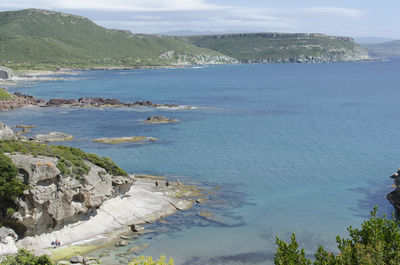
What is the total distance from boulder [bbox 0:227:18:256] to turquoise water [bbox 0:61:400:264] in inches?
283

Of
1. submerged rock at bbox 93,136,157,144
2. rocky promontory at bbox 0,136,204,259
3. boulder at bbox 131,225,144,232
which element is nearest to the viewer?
rocky promontory at bbox 0,136,204,259

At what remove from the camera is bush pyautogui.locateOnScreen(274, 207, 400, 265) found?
2395cm

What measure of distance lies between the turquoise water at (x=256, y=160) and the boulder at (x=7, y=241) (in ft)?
23.6

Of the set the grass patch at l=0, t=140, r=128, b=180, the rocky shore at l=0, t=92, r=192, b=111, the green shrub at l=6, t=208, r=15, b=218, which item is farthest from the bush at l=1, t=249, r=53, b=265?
the rocky shore at l=0, t=92, r=192, b=111

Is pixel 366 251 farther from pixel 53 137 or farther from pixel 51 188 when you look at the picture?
pixel 53 137

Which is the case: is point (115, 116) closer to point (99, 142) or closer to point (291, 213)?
point (99, 142)

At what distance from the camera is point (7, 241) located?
37344 millimetres

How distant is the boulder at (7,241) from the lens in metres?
36.3

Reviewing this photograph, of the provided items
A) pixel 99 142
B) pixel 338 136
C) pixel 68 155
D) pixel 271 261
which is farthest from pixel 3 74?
pixel 271 261

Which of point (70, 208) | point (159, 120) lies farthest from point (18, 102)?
point (70, 208)

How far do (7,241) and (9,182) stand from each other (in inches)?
182

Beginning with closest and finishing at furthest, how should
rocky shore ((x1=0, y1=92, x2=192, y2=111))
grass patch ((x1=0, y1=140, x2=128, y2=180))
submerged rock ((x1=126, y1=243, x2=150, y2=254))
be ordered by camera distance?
submerged rock ((x1=126, y1=243, x2=150, y2=254)), grass patch ((x1=0, y1=140, x2=128, y2=180)), rocky shore ((x1=0, y1=92, x2=192, y2=111))

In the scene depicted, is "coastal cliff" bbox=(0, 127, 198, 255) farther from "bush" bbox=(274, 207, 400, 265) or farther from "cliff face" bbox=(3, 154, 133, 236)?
"bush" bbox=(274, 207, 400, 265)

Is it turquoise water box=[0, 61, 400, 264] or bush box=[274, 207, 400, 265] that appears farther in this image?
turquoise water box=[0, 61, 400, 264]
